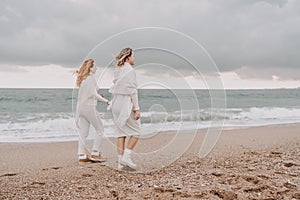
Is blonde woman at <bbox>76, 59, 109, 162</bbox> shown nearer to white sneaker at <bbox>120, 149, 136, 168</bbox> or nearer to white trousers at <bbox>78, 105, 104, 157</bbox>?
white trousers at <bbox>78, 105, 104, 157</bbox>

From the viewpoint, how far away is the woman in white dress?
4.51 metres

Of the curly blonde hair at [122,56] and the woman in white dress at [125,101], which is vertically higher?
the curly blonde hair at [122,56]

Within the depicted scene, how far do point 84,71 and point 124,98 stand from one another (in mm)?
978

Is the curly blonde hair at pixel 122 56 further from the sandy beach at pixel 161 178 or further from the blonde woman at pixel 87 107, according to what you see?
the sandy beach at pixel 161 178

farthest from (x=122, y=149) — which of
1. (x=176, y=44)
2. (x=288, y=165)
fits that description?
(x=288, y=165)

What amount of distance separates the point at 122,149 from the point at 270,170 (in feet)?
7.36

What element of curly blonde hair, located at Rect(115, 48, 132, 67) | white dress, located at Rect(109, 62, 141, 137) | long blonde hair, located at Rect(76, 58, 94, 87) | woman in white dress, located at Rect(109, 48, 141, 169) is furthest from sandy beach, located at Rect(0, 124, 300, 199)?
curly blonde hair, located at Rect(115, 48, 132, 67)

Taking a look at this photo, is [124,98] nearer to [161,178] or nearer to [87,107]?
[87,107]

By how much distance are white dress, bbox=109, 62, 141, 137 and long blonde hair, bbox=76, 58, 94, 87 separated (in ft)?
1.91

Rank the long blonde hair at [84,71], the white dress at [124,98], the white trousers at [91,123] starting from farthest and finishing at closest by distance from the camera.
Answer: the white trousers at [91,123], the long blonde hair at [84,71], the white dress at [124,98]

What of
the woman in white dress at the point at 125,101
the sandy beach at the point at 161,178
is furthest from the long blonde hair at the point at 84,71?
the sandy beach at the point at 161,178

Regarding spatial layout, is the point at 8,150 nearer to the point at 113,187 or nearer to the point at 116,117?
the point at 116,117

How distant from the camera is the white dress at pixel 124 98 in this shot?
4.50m

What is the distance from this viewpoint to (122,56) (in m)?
4.56
